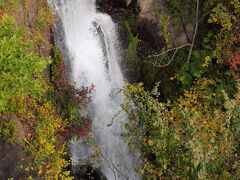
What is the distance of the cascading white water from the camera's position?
13.7 m

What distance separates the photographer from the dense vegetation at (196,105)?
7.50 m

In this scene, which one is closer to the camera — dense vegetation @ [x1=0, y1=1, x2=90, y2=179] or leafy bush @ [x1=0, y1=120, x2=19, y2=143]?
dense vegetation @ [x1=0, y1=1, x2=90, y2=179]

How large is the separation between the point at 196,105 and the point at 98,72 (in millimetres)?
4161

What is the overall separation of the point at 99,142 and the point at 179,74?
13.9ft

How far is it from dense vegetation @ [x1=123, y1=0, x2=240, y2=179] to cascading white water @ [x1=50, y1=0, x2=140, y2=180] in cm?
129

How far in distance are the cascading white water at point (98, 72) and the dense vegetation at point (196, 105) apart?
129 centimetres

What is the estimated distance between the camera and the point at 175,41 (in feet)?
48.5

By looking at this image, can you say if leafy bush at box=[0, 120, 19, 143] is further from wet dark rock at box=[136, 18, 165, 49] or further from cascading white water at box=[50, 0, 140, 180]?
wet dark rock at box=[136, 18, 165, 49]

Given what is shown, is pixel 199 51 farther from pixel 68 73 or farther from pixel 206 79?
pixel 68 73

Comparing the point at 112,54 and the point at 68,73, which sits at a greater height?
the point at 112,54

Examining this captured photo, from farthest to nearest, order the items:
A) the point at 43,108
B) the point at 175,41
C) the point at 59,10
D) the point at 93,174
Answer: the point at 175,41, the point at 59,10, the point at 93,174, the point at 43,108

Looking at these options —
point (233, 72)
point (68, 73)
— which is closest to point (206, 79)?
point (233, 72)

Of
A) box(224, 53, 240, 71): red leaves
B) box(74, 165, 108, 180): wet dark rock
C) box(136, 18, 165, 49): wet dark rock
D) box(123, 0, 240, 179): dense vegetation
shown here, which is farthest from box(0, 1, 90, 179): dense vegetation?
box(224, 53, 240, 71): red leaves

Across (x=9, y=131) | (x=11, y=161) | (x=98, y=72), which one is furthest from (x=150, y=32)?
(x=11, y=161)
